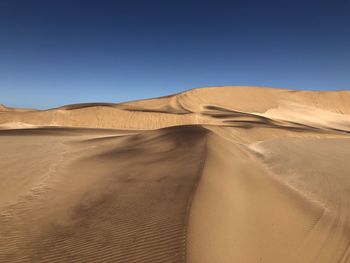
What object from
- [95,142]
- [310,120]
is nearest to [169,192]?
[95,142]

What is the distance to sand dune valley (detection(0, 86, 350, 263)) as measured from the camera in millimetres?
4750

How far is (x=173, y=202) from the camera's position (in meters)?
6.14

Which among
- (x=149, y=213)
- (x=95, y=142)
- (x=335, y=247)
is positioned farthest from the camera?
(x=95, y=142)

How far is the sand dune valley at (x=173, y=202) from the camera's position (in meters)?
4.75

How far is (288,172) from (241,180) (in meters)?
3.01

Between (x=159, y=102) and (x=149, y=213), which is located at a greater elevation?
(x=159, y=102)

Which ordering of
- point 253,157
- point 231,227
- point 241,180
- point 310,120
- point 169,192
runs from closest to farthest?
point 231,227 < point 169,192 < point 241,180 < point 253,157 < point 310,120

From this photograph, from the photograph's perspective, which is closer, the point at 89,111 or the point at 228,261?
the point at 228,261

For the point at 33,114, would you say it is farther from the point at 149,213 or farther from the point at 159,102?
the point at 149,213

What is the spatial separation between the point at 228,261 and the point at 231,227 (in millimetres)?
1130

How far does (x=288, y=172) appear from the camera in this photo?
10422mm

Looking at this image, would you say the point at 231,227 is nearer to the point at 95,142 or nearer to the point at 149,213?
the point at 149,213

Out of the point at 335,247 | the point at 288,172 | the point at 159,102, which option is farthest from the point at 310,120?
the point at 335,247

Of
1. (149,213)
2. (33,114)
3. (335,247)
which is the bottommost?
(335,247)
